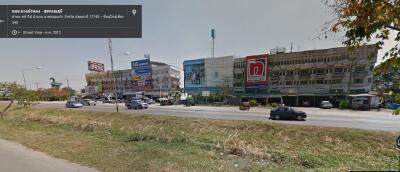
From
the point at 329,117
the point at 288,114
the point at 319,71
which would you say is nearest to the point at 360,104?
the point at 319,71

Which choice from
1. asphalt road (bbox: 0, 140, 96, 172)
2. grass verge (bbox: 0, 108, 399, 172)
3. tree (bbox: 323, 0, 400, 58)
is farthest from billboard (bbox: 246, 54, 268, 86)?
tree (bbox: 323, 0, 400, 58)

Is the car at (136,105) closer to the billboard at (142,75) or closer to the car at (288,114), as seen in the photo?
the car at (288,114)

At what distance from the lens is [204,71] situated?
72.6m

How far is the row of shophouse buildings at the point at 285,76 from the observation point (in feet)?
175

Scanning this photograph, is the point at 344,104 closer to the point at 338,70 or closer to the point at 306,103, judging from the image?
the point at 306,103

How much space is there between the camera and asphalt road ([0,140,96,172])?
808 centimetres

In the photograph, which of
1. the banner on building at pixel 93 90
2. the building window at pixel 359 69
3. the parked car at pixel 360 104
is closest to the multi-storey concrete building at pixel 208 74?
the building window at pixel 359 69

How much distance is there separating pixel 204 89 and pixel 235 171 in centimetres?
6495

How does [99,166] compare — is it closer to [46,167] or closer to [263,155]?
[46,167]

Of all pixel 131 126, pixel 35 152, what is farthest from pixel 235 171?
pixel 131 126

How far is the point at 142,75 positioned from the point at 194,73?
17406mm

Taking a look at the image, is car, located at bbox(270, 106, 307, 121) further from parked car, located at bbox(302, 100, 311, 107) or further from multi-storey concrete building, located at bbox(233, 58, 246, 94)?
multi-storey concrete building, located at bbox(233, 58, 246, 94)

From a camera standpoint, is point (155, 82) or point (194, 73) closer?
A: point (194, 73)

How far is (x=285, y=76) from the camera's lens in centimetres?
6169
